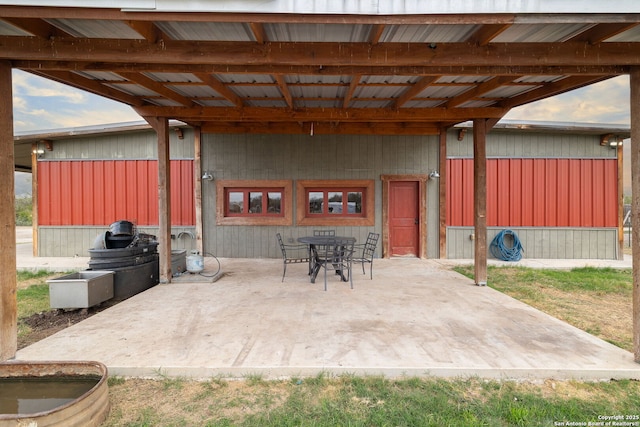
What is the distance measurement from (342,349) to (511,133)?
23.4ft

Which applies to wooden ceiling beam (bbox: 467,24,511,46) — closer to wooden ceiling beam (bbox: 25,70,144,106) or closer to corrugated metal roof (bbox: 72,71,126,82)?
corrugated metal roof (bbox: 72,71,126,82)

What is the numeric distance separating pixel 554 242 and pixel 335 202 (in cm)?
543

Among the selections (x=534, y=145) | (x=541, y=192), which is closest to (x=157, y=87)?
(x=534, y=145)

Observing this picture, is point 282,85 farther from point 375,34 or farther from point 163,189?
point 163,189

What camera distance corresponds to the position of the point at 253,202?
7.51 m

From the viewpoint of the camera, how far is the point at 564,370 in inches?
97.5

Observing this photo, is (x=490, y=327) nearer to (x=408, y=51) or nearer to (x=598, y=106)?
(x=408, y=51)

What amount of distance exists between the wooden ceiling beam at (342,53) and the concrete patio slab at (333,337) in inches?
102

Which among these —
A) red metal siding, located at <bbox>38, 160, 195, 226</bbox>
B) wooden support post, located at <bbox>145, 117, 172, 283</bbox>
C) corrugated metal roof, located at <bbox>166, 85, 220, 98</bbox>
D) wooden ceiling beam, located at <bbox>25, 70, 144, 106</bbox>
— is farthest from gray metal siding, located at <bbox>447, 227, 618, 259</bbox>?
red metal siding, located at <bbox>38, 160, 195, 226</bbox>

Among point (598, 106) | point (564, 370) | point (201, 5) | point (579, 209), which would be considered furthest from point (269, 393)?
point (598, 106)

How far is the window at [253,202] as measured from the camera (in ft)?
24.2

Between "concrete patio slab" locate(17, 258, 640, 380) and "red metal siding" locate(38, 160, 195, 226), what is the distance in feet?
12.8

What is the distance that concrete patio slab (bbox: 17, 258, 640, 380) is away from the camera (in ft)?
8.23

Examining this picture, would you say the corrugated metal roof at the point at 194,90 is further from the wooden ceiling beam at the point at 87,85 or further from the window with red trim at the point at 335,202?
the window with red trim at the point at 335,202
